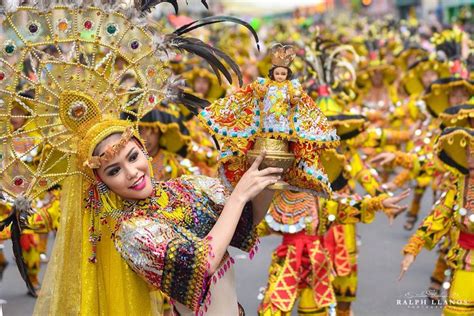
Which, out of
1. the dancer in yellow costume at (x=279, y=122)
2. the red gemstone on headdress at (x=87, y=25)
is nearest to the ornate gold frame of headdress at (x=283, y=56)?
the dancer in yellow costume at (x=279, y=122)

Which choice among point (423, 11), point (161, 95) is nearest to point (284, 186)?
point (161, 95)

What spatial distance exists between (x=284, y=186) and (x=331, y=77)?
3.69 m

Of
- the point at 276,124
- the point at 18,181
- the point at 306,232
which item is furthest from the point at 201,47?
the point at 306,232

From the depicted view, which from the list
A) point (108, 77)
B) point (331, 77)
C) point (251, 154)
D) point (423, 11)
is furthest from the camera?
point (423, 11)

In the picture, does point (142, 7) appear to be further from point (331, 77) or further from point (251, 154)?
point (331, 77)

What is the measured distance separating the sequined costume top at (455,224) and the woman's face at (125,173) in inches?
88.0

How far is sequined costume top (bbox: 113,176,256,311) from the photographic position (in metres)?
3.29

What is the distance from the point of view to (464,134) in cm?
511

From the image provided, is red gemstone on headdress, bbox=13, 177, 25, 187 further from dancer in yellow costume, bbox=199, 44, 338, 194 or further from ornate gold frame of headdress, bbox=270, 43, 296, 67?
ornate gold frame of headdress, bbox=270, 43, 296, 67

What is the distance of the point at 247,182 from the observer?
3.32m

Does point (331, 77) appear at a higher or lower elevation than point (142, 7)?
lower

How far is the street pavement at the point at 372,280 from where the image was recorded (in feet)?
23.4

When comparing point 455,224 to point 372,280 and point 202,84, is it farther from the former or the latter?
point 202,84

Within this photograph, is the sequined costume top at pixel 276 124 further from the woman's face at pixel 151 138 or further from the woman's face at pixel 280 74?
the woman's face at pixel 151 138
